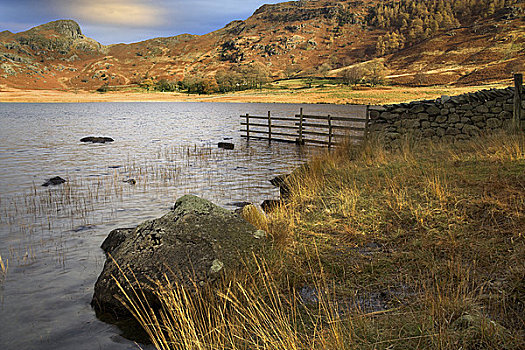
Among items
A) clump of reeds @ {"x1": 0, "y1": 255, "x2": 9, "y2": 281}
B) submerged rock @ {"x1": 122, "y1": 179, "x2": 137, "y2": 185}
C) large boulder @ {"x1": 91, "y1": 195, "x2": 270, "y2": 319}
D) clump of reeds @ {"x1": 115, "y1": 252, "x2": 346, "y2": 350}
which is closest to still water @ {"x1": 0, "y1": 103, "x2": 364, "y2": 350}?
clump of reeds @ {"x1": 0, "y1": 255, "x2": 9, "y2": 281}

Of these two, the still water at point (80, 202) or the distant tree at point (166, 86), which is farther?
the distant tree at point (166, 86)

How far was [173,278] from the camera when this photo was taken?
465 centimetres

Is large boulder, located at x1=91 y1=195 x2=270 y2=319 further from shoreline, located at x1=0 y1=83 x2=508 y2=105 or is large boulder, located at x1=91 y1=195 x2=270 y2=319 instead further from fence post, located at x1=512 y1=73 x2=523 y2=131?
shoreline, located at x1=0 y1=83 x2=508 y2=105

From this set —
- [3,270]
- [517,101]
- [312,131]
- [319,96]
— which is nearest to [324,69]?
[319,96]

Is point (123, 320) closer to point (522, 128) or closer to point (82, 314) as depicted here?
point (82, 314)

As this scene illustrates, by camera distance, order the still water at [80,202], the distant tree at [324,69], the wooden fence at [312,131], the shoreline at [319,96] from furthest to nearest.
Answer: the distant tree at [324,69], the shoreline at [319,96], the wooden fence at [312,131], the still water at [80,202]

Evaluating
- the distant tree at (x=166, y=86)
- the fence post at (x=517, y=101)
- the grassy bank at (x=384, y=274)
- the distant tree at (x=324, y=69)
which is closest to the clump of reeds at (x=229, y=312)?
the grassy bank at (x=384, y=274)

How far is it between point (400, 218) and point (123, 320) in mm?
4409

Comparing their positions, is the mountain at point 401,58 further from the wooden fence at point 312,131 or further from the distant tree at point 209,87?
the wooden fence at point 312,131

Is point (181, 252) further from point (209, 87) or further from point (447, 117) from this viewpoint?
point (209, 87)

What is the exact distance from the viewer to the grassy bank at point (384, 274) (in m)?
3.12

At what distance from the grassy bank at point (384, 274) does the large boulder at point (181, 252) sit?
0.89 feet

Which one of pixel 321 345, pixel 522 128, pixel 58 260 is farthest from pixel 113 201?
pixel 522 128

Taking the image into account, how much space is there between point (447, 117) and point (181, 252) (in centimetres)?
1328
